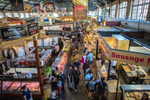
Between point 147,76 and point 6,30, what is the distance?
8.51 metres

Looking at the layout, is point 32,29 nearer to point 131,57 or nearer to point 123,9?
point 131,57

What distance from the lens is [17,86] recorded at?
6066 mm

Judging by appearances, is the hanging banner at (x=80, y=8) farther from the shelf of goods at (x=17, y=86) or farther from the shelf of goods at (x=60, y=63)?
the shelf of goods at (x=17, y=86)

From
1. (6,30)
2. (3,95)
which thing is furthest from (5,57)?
(6,30)

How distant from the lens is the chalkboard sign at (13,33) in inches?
208

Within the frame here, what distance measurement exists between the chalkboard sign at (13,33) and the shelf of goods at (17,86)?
2.36 m

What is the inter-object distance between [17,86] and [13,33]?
289 centimetres

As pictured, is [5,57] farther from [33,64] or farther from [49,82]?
[49,82]

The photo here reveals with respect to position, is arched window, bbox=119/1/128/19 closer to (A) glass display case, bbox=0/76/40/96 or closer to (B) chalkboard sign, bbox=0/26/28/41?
(B) chalkboard sign, bbox=0/26/28/41

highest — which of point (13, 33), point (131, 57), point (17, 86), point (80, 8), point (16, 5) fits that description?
point (16, 5)

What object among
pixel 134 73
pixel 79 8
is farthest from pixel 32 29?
pixel 134 73

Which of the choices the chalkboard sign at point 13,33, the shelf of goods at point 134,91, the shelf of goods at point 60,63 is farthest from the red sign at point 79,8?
the shelf of goods at point 134,91

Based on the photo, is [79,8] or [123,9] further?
[123,9]

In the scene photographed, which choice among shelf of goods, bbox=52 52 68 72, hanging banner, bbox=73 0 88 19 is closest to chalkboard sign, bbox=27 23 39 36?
shelf of goods, bbox=52 52 68 72
